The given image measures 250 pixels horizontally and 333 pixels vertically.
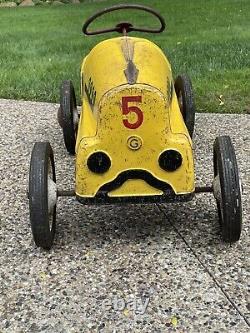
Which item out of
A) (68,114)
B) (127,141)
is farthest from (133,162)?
(68,114)

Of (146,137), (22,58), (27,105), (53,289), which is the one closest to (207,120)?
(27,105)

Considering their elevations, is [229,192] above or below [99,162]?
below

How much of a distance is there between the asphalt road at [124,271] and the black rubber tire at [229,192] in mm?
158

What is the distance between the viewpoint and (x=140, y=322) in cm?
261

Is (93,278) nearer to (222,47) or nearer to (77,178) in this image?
(77,178)

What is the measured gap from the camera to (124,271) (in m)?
3.00

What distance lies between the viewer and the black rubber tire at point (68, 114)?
14.4 feet

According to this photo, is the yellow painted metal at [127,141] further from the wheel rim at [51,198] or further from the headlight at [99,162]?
the wheel rim at [51,198]

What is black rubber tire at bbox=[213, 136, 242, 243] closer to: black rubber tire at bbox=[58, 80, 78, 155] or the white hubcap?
the white hubcap

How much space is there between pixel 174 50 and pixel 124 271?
5.82 meters

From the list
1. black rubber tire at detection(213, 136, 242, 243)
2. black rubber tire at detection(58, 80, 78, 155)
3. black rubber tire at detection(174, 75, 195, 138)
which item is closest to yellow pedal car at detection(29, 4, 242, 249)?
black rubber tire at detection(213, 136, 242, 243)

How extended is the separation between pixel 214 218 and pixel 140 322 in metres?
1.07

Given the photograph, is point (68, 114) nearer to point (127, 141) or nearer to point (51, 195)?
point (51, 195)

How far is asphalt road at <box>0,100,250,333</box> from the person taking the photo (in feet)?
8.65
